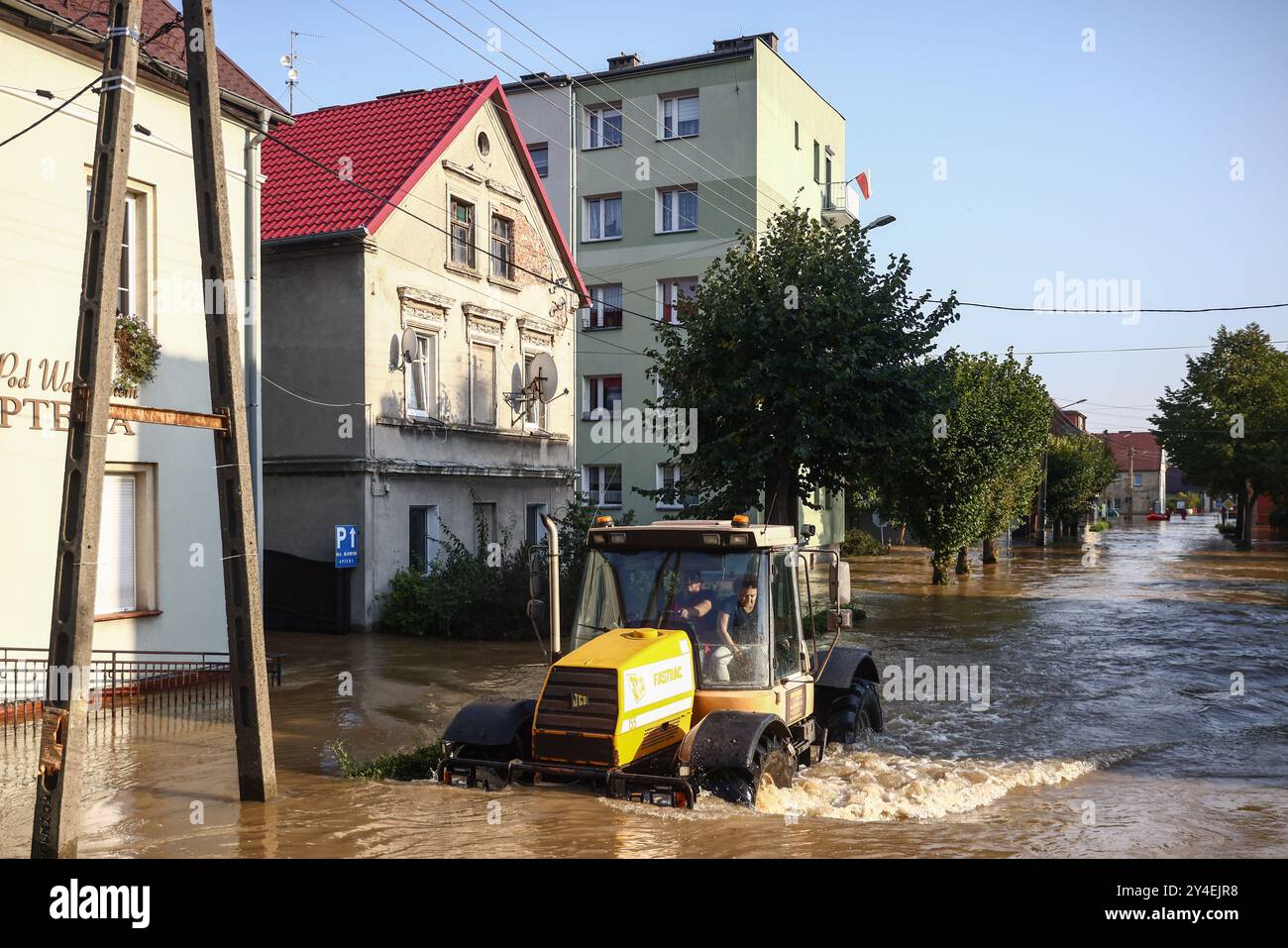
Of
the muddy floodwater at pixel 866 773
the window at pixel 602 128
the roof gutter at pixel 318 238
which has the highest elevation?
the window at pixel 602 128

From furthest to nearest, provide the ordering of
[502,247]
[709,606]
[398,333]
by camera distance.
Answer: [502,247] → [398,333] → [709,606]

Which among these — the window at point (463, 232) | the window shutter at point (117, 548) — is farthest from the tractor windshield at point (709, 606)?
the window at point (463, 232)

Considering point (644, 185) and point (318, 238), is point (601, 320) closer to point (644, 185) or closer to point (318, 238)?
point (644, 185)

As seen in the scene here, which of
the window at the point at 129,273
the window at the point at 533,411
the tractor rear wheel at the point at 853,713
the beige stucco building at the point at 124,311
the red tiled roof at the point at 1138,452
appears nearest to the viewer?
the tractor rear wheel at the point at 853,713

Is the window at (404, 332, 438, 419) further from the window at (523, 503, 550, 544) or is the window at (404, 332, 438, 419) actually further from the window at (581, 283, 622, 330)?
the window at (581, 283, 622, 330)

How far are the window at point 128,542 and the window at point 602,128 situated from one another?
1038 inches

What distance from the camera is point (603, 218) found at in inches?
1486

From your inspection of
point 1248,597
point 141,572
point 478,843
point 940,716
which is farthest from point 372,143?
point 1248,597

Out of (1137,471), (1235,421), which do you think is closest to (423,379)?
(1235,421)

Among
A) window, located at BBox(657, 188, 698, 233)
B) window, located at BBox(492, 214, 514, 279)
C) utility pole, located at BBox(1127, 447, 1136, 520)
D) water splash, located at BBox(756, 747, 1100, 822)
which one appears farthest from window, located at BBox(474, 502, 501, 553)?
utility pole, located at BBox(1127, 447, 1136, 520)

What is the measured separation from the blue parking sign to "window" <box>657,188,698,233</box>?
19877 millimetres

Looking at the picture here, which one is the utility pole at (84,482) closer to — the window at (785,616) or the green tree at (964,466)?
the window at (785,616)

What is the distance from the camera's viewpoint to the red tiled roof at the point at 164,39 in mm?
12992

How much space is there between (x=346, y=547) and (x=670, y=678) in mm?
13177
